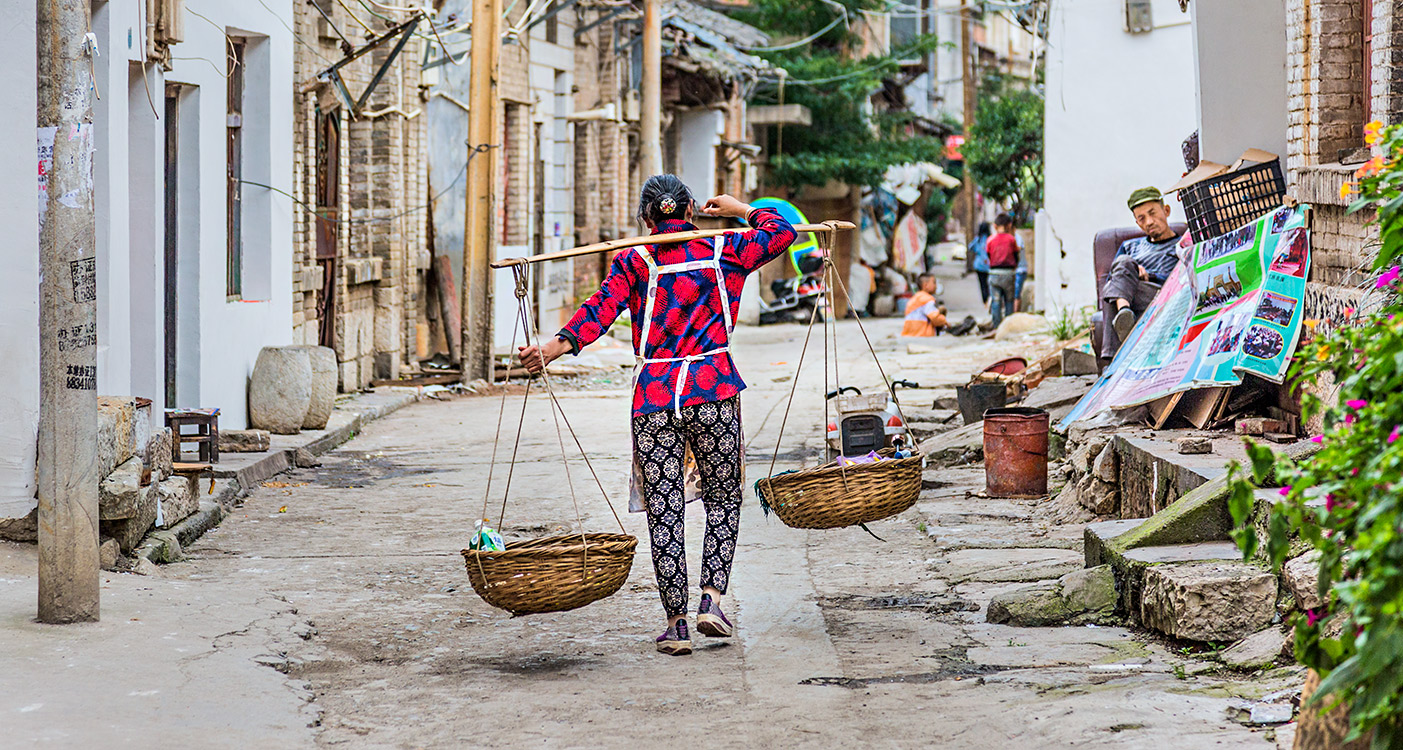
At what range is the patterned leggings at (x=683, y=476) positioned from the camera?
5605 mm

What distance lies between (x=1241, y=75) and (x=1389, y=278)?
5.54 metres

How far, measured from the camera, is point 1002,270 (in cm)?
2323

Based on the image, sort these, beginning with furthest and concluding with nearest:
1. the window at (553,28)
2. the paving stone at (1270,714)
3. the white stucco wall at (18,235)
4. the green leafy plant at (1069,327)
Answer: the window at (553,28) < the green leafy plant at (1069,327) < the white stucco wall at (18,235) < the paving stone at (1270,714)

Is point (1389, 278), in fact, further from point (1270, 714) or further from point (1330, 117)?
point (1330, 117)

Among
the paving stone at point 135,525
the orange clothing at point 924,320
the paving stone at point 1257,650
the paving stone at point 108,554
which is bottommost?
the paving stone at point 1257,650

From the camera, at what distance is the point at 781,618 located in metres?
6.12

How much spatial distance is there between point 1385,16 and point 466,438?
311 inches

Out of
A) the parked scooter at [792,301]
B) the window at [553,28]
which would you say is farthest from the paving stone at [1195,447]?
the parked scooter at [792,301]

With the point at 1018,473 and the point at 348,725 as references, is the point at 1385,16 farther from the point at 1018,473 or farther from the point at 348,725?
the point at 348,725

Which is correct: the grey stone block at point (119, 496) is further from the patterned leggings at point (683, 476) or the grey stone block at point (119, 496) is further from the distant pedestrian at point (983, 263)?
the distant pedestrian at point (983, 263)

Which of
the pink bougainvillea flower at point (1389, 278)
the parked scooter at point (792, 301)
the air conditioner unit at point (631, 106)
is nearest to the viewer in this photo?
the pink bougainvillea flower at point (1389, 278)

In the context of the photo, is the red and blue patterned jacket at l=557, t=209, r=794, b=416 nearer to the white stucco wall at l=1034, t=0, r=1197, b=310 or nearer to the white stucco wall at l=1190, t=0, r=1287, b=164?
the white stucco wall at l=1190, t=0, r=1287, b=164

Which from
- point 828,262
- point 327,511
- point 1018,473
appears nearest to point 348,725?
point 828,262

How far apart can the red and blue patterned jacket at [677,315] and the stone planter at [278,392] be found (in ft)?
21.2
